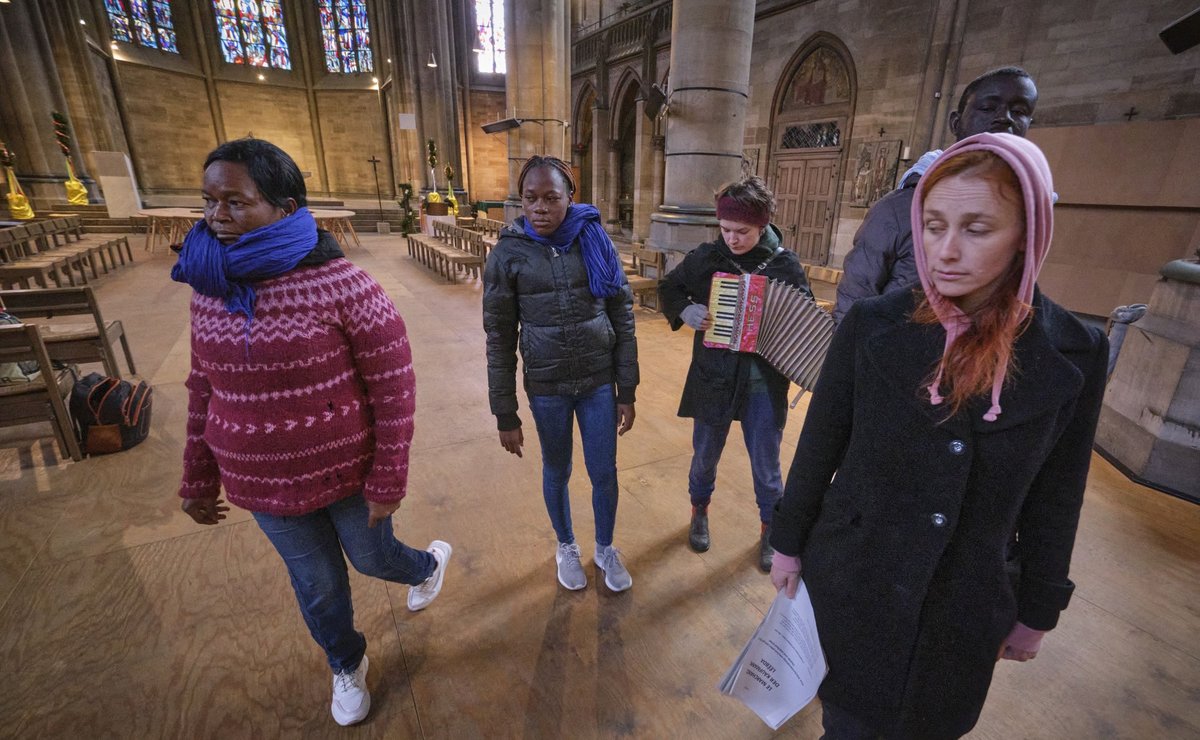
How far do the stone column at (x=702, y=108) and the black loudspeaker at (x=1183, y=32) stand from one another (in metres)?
4.05

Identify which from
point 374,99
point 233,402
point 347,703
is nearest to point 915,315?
point 233,402

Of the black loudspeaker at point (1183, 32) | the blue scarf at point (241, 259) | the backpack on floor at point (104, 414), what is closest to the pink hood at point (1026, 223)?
the blue scarf at point (241, 259)

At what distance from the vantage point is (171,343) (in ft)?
20.5

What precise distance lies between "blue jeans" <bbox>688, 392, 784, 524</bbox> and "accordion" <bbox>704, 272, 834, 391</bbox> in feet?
0.73

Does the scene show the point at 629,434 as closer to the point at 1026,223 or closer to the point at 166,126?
the point at 1026,223

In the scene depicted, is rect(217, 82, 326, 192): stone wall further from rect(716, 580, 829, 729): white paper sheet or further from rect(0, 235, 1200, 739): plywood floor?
rect(716, 580, 829, 729): white paper sheet

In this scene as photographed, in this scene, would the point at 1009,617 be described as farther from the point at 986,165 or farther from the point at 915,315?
the point at 986,165

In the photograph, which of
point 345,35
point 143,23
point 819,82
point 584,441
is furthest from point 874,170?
Result: point 143,23

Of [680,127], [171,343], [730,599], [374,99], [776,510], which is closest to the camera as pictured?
[776,510]

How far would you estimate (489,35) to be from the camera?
2608 centimetres

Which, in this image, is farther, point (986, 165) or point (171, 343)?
point (171, 343)

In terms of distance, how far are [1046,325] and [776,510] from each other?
72cm

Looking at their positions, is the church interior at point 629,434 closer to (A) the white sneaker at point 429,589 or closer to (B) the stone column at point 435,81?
(A) the white sneaker at point 429,589

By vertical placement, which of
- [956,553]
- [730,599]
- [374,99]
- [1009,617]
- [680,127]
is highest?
[374,99]
